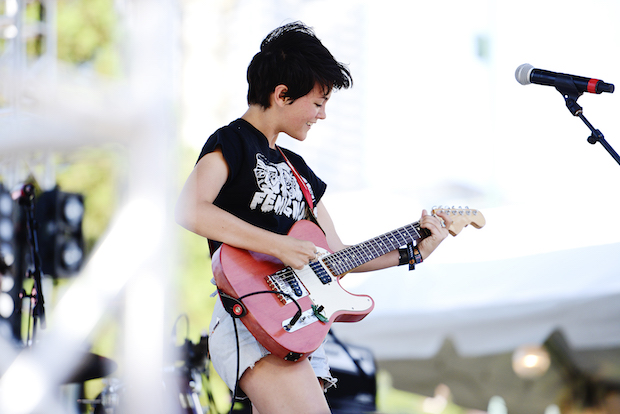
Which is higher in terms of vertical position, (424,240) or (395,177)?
(395,177)

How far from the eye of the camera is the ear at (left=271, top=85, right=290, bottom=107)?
5.28 feet

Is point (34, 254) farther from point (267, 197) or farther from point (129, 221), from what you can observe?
point (129, 221)

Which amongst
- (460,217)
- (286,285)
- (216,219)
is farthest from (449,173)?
(216,219)

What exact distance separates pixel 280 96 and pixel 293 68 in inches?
3.4

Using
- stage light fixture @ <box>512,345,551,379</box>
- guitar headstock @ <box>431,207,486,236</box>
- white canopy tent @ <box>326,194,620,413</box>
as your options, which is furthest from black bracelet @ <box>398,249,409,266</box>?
stage light fixture @ <box>512,345,551,379</box>

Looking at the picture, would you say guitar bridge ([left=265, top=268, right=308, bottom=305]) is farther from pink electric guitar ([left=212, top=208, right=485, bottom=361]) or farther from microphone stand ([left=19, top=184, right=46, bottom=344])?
microphone stand ([left=19, top=184, right=46, bottom=344])

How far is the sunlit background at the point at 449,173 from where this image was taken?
3521 millimetres

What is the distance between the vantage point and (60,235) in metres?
3.46

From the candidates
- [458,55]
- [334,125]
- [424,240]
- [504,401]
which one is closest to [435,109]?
[458,55]

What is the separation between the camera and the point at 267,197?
1557 mm

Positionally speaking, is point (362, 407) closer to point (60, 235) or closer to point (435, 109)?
point (60, 235)

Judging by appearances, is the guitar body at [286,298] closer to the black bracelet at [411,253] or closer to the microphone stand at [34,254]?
the black bracelet at [411,253]

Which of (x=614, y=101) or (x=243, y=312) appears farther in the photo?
(x=614, y=101)

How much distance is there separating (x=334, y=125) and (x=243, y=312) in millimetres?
3645
